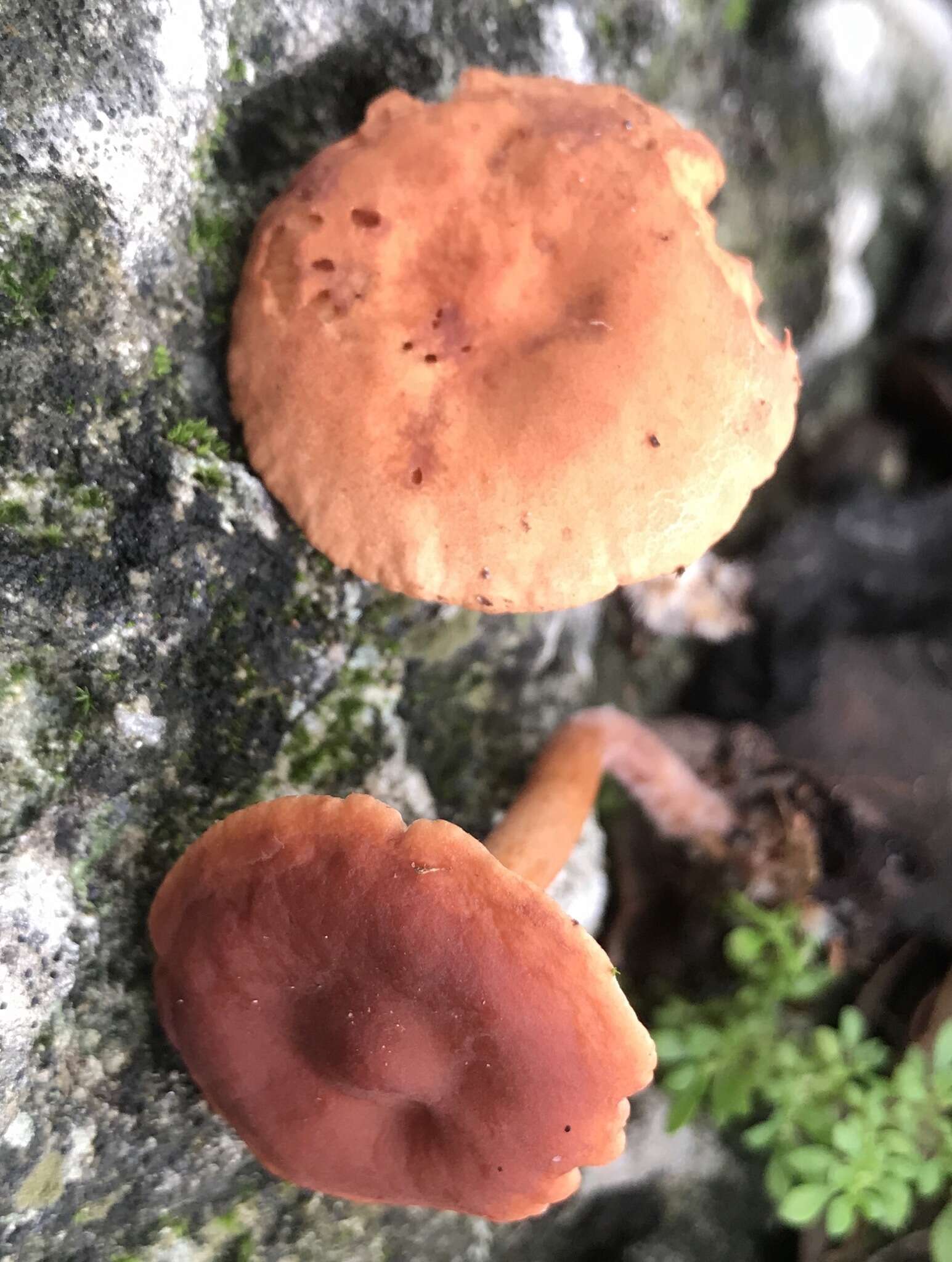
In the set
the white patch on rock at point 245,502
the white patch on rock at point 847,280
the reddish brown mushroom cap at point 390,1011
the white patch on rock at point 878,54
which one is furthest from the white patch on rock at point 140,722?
the white patch on rock at point 878,54

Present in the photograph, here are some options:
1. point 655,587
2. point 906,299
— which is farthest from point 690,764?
point 906,299

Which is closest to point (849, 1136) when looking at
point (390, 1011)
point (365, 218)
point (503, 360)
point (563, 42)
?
point (390, 1011)

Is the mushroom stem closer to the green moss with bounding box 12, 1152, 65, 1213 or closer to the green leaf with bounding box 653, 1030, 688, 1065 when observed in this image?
the green leaf with bounding box 653, 1030, 688, 1065

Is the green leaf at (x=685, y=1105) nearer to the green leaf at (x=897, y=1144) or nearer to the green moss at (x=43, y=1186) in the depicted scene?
the green leaf at (x=897, y=1144)

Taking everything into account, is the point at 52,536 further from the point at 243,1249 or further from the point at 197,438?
the point at 243,1249

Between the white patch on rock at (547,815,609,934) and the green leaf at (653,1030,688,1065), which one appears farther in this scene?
the white patch on rock at (547,815,609,934)

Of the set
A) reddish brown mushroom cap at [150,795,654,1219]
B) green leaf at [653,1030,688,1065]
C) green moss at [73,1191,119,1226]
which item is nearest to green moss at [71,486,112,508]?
reddish brown mushroom cap at [150,795,654,1219]

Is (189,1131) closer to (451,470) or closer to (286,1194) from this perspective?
(286,1194)
